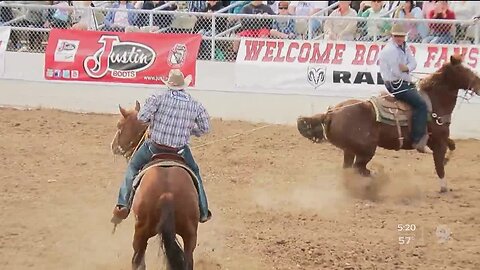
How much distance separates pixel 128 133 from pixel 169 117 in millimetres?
1087

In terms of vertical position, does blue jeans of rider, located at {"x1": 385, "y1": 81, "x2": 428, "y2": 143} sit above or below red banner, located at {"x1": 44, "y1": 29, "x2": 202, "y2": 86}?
above

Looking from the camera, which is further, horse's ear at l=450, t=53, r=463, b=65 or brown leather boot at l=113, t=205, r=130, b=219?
horse's ear at l=450, t=53, r=463, b=65

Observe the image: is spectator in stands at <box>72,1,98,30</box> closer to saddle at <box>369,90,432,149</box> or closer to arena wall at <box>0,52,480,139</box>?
arena wall at <box>0,52,480,139</box>

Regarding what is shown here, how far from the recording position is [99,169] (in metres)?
11.2

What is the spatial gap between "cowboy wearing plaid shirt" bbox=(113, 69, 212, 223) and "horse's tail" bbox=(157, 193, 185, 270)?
18.7 inches

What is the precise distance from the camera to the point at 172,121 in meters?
6.77

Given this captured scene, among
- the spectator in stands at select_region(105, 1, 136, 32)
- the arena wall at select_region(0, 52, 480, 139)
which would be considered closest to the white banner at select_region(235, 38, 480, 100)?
the arena wall at select_region(0, 52, 480, 139)

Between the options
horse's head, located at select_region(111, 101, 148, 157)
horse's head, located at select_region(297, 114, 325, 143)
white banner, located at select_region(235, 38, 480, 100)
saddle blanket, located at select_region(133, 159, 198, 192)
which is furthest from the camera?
white banner, located at select_region(235, 38, 480, 100)

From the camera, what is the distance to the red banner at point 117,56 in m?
14.6

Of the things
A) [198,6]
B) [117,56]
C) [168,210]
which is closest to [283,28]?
[198,6]

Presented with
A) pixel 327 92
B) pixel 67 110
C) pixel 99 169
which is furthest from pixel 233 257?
pixel 67 110

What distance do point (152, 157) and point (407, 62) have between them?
471 centimetres

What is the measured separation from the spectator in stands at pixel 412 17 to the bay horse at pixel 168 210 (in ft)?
26.7

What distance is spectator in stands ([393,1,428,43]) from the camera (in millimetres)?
13992
